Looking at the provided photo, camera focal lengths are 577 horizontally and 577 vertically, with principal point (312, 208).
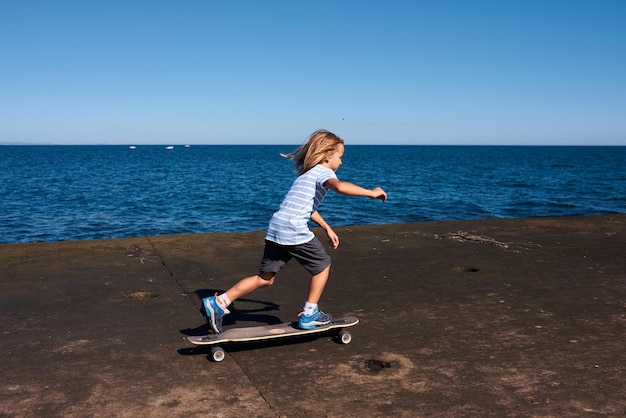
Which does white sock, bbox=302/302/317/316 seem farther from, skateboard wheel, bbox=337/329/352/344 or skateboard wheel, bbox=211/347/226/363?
skateboard wheel, bbox=211/347/226/363

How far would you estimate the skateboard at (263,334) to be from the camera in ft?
13.5

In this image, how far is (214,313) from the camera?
14.5 ft

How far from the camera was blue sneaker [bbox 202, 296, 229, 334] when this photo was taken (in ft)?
14.5

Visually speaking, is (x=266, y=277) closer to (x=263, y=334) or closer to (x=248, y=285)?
(x=248, y=285)

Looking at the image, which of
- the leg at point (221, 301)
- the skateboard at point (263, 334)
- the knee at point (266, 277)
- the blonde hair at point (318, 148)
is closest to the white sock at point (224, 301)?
the leg at point (221, 301)

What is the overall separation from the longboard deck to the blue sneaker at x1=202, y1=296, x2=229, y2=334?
97 mm

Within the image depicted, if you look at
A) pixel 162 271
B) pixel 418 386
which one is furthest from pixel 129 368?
pixel 162 271

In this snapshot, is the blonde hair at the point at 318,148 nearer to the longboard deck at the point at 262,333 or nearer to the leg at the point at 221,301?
the leg at the point at 221,301

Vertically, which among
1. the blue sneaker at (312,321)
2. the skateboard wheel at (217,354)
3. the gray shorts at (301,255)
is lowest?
the skateboard wheel at (217,354)

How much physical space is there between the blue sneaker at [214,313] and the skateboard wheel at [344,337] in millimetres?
905

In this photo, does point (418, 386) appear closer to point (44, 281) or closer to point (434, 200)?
point (44, 281)

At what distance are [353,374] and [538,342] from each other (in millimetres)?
1573

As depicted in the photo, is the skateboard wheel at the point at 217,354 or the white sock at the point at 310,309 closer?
the skateboard wheel at the point at 217,354

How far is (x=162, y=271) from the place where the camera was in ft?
22.5
